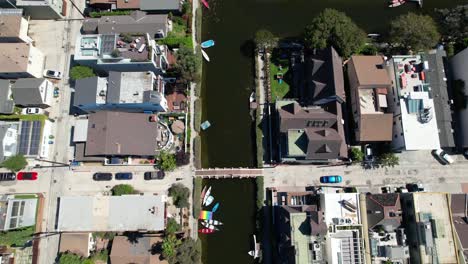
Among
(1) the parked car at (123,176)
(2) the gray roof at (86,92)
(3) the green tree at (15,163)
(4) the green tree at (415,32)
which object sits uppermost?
(4) the green tree at (415,32)

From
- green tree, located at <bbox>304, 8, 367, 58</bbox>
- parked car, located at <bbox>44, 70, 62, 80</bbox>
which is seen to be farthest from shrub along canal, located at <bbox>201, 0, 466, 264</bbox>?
parked car, located at <bbox>44, 70, 62, 80</bbox>

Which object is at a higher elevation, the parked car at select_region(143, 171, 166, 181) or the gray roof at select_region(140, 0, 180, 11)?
the gray roof at select_region(140, 0, 180, 11)

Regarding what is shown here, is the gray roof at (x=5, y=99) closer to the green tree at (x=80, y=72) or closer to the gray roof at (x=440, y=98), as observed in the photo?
the green tree at (x=80, y=72)

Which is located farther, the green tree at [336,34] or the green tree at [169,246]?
the green tree at [336,34]

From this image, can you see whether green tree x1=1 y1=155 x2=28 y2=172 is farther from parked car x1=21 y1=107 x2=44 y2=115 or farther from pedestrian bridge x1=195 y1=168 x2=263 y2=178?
pedestrian bridge x1=195 y1=168 x2=263 y2=178

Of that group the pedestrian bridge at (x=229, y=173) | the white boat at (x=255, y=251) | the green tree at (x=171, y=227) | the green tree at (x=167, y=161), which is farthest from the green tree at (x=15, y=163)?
the white boat at (x=255, y=251)

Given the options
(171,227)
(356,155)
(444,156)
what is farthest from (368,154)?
(171,227)

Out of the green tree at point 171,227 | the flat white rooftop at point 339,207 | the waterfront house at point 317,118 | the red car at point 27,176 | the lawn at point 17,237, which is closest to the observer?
the flat white rooftop at point 339,207
